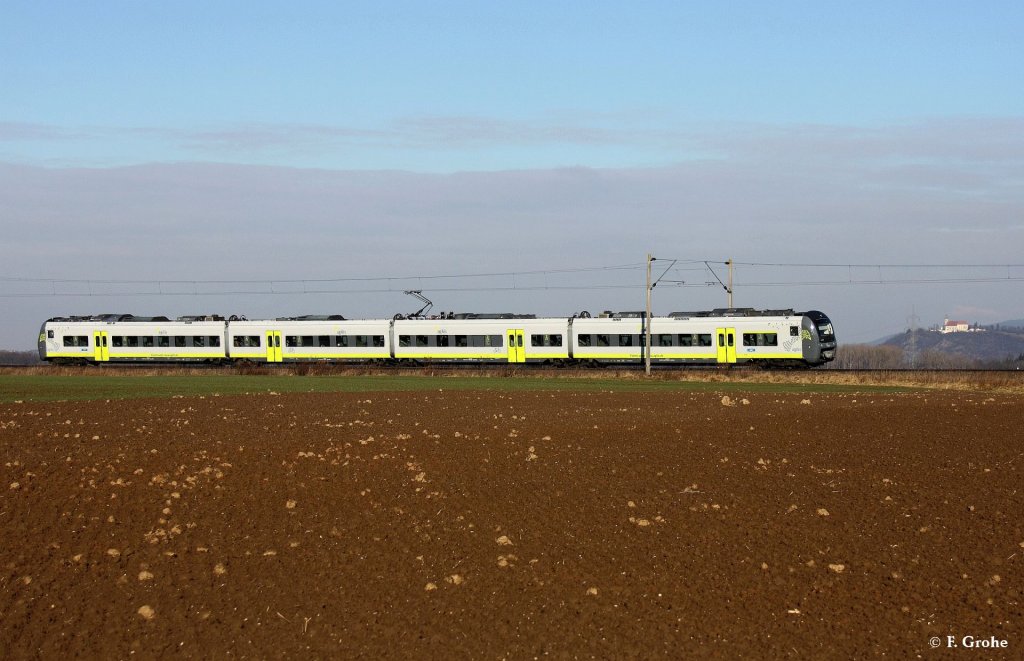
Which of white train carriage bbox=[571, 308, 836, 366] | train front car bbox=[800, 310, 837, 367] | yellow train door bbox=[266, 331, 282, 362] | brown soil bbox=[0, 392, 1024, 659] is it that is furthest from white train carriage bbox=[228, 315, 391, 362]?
brown soil bbox=[0, 392, 1024, 659]

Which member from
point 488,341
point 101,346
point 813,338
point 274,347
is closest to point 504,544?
point 813,338

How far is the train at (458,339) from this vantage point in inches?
2457

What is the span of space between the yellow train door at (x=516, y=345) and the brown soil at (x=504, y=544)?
44235mm

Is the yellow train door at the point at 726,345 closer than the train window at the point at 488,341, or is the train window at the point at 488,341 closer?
the yellow train door at the point at 726,345

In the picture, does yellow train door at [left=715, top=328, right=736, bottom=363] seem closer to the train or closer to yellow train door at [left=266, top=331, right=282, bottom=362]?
the train

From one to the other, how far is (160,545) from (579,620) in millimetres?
5992

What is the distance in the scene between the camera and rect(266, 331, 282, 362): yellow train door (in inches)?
2906

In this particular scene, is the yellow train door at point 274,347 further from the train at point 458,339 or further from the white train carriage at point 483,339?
the white train carriage at point 483,339

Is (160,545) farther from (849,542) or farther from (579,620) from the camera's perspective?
(849,542)

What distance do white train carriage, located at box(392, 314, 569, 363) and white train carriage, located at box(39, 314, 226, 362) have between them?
1352 centimetres

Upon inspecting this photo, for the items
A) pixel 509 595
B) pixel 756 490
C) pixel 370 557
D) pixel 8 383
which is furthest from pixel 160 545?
pixel 8 383

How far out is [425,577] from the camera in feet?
47.4

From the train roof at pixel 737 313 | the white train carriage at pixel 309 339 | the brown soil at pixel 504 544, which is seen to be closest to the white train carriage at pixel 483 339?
the white train carriage at pixel 309 339

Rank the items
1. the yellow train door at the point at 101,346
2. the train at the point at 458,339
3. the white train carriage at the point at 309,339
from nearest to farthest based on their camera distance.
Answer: the train at the point at 458,339 → the white train carriage at the point at 309,339 → the yellow train door at the point at 101,346
